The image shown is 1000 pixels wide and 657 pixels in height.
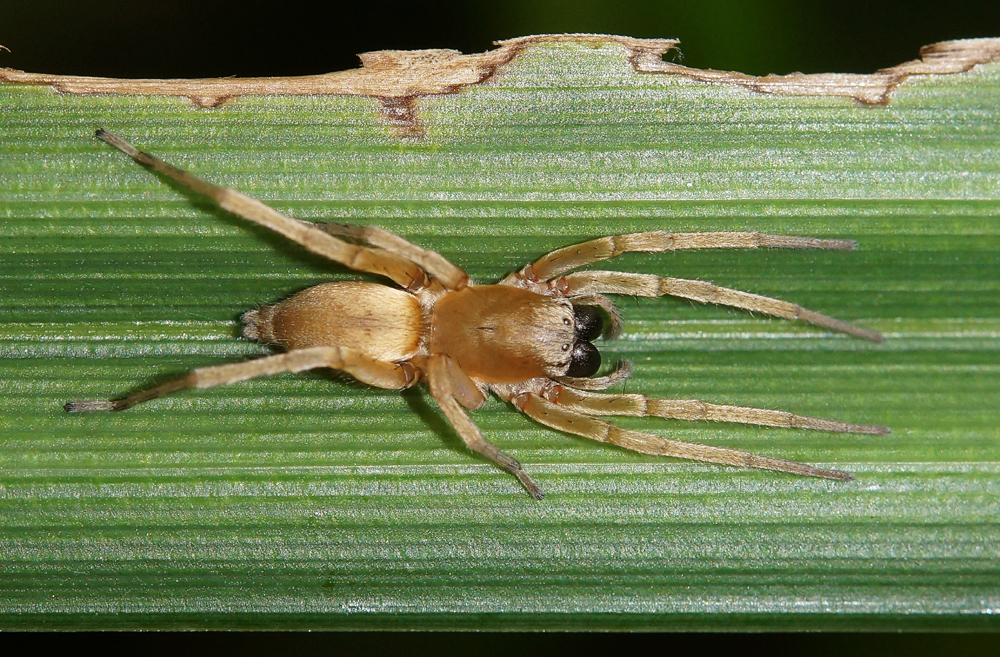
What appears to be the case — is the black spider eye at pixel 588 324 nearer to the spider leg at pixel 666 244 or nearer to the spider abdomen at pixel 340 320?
the spider leg at pixel 666 244

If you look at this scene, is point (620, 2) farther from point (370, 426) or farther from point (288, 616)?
point (288, 616)

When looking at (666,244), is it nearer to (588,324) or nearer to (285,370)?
(588,324)

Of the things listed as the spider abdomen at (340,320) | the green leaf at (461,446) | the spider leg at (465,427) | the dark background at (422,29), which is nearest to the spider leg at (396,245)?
the green leaf at (461,446)

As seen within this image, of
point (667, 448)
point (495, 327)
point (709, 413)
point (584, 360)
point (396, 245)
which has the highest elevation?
point (396, 245)

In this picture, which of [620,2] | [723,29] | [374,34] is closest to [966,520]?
[723,29]

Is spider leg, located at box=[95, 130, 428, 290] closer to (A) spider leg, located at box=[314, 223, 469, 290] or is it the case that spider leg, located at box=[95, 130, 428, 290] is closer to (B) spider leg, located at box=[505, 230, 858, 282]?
(A) spider leg, located at box=[314, 223, 469, 290]

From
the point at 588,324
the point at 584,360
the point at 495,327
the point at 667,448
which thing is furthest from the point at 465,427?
the point at 667,448

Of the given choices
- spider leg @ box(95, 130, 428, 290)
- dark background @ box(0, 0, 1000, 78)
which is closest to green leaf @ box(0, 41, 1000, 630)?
spider leg @ box(95, 130, 428, 290)
